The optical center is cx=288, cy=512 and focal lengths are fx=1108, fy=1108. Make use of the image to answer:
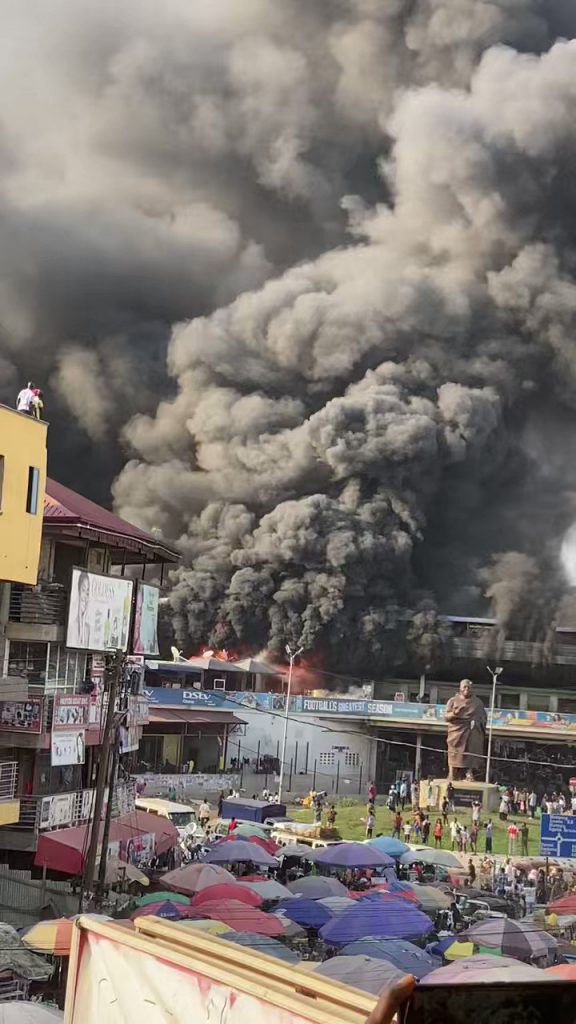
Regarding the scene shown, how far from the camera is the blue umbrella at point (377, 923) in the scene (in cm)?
1417

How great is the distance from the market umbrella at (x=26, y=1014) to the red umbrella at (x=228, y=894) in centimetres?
→ 732

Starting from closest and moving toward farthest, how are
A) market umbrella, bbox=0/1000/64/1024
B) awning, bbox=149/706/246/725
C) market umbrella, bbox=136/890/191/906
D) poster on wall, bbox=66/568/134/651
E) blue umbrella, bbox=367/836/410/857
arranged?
market umbrella, bbox=0/1000/64/1024
market umbrella, bbox=136/890/191/906
poster on wall, bbox=66/568/134/651
blue umbrella, bbox=367/836/410/857
awning, bbox=149/706/246/725

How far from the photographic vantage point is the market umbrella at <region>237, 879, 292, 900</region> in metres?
16.4

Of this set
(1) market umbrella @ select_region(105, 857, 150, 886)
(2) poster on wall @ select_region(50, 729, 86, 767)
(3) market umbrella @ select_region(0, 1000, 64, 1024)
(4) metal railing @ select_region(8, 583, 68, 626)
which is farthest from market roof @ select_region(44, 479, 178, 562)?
(3) market umbrella @ select_region(0, 1000, 64, 1024)

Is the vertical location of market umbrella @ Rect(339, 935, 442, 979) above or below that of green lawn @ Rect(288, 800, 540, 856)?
above

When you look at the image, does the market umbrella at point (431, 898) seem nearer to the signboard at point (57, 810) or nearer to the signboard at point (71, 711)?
the signboard at point (57, 810)

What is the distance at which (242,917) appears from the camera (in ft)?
47.2

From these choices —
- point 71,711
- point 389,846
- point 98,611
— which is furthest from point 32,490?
point 389,846

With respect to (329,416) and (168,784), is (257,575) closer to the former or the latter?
(329,416)

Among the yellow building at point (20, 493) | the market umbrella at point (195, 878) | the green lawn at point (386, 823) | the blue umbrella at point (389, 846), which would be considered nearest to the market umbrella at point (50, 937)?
the market umbrella at point (195, 878)

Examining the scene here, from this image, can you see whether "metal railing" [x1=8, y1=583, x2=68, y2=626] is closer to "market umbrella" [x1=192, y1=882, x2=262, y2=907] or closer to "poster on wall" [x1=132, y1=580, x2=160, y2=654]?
"poster on wall" [x1=132, y1=580, x2=160, y2=654]

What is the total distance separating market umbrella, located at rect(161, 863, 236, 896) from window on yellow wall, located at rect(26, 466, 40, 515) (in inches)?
238

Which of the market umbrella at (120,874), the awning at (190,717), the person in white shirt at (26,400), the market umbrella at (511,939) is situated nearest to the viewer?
the market umbrella at (511,939)

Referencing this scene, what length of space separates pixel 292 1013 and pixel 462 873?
70.1ft
